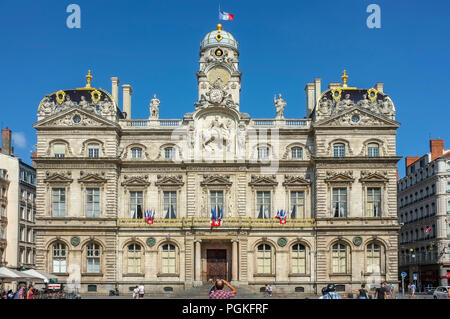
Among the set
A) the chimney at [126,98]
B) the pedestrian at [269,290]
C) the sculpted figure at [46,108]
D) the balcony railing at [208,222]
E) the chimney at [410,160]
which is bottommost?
the pedestrian at [269,290]

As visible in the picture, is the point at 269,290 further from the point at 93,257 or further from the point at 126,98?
the point at 126,98

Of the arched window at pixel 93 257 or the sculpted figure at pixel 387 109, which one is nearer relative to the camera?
the arched window at pixel 93 257

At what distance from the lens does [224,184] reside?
5888cm

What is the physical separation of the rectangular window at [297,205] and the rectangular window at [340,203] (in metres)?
2.99

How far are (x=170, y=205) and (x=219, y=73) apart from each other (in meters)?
13.5

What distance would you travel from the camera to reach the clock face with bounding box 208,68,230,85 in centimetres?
6134

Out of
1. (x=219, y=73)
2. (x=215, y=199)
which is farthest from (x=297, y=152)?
(x=219, y=73)

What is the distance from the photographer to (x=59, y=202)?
58500 millimetres

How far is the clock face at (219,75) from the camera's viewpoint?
201 ft

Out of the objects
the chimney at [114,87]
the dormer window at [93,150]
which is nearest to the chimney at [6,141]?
the chimney at [114,87]

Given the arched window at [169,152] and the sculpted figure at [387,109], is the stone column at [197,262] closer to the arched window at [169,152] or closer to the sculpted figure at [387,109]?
the arched window at [169,152]

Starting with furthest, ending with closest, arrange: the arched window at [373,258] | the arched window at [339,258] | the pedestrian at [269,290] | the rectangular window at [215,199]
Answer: the rectangular window at [215,199] < the arched window at [339,258] < the arched window at [373,258] < the pedestrian at [269,290]
